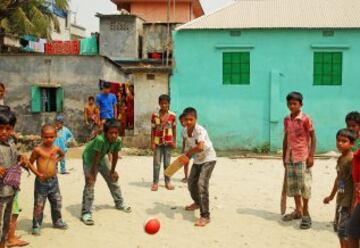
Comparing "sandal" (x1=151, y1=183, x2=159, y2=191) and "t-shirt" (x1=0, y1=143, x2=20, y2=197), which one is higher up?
"t-shirt" (x1=0, y1=143, x2=20, y2=197)

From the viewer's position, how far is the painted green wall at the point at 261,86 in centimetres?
1496

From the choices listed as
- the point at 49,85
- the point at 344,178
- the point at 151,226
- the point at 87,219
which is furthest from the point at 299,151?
the point at 49,85

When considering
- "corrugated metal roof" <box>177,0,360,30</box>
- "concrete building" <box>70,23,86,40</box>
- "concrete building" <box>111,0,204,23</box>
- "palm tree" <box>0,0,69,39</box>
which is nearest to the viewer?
"corrugated metal roof" <box>177,0,360,30</box>

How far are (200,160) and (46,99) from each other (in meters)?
11.9

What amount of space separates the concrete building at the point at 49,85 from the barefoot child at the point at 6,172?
12226 millimetres

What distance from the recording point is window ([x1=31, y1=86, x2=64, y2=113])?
17000mm

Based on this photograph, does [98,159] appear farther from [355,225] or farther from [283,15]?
[283,15]

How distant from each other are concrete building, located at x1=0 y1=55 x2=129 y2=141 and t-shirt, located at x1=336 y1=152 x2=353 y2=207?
12.6 meters

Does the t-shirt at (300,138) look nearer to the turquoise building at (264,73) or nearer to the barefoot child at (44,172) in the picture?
the barefoot child at (44,172)

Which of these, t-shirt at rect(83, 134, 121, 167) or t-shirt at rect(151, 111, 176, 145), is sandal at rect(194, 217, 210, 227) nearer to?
t-shirt at rect(83, 134, 121, 167)

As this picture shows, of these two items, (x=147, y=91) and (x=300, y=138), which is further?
(x=147, y=91)

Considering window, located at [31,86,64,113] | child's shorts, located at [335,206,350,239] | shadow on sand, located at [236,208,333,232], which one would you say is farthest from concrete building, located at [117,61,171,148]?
child's shorts, located at [335,206,350,239]

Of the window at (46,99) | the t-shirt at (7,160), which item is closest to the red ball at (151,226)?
the t-shirt at (7,160)

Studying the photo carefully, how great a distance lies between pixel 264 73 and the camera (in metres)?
15.2
